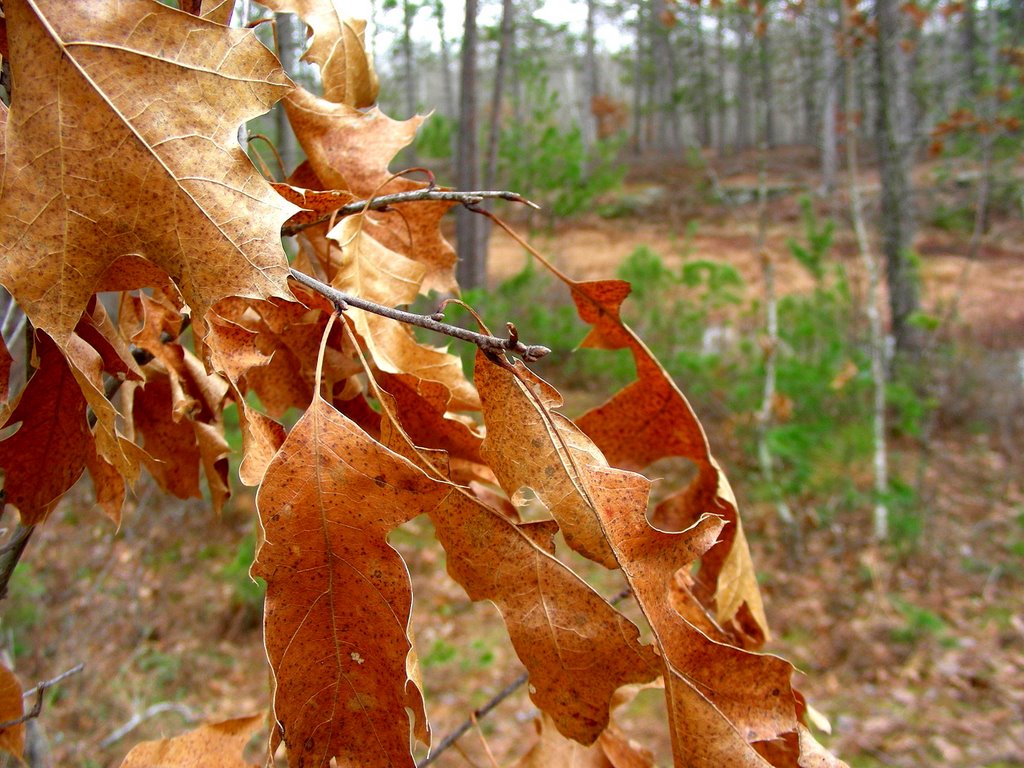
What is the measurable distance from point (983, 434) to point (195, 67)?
A: 7.41m

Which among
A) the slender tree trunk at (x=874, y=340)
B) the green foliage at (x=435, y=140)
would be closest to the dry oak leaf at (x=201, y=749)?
the slender tree trunk at (x=874, y=340)

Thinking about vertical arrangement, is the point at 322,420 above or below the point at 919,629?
above

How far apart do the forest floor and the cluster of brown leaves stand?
2548mm

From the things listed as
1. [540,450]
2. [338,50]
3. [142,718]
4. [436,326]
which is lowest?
[142,718]

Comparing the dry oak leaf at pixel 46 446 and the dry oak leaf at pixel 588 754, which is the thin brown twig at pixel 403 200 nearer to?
the dry oak leaf at pixel 46 446

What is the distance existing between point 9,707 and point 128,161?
1.79 feet

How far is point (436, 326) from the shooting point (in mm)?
487

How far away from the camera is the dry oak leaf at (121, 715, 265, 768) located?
64 cm

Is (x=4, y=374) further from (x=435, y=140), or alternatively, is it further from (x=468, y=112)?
(x=435, y=140)

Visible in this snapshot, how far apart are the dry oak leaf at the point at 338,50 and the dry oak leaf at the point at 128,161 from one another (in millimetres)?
274

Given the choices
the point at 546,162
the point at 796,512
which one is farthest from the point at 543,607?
the point at 546,162

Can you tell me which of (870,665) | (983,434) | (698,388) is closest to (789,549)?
(870,665)

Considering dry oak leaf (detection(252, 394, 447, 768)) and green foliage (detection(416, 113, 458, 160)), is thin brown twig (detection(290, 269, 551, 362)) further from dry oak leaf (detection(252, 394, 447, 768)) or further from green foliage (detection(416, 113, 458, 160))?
green foliage (detection(416, 113, 458, 160))

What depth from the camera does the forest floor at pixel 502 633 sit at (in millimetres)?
3359
